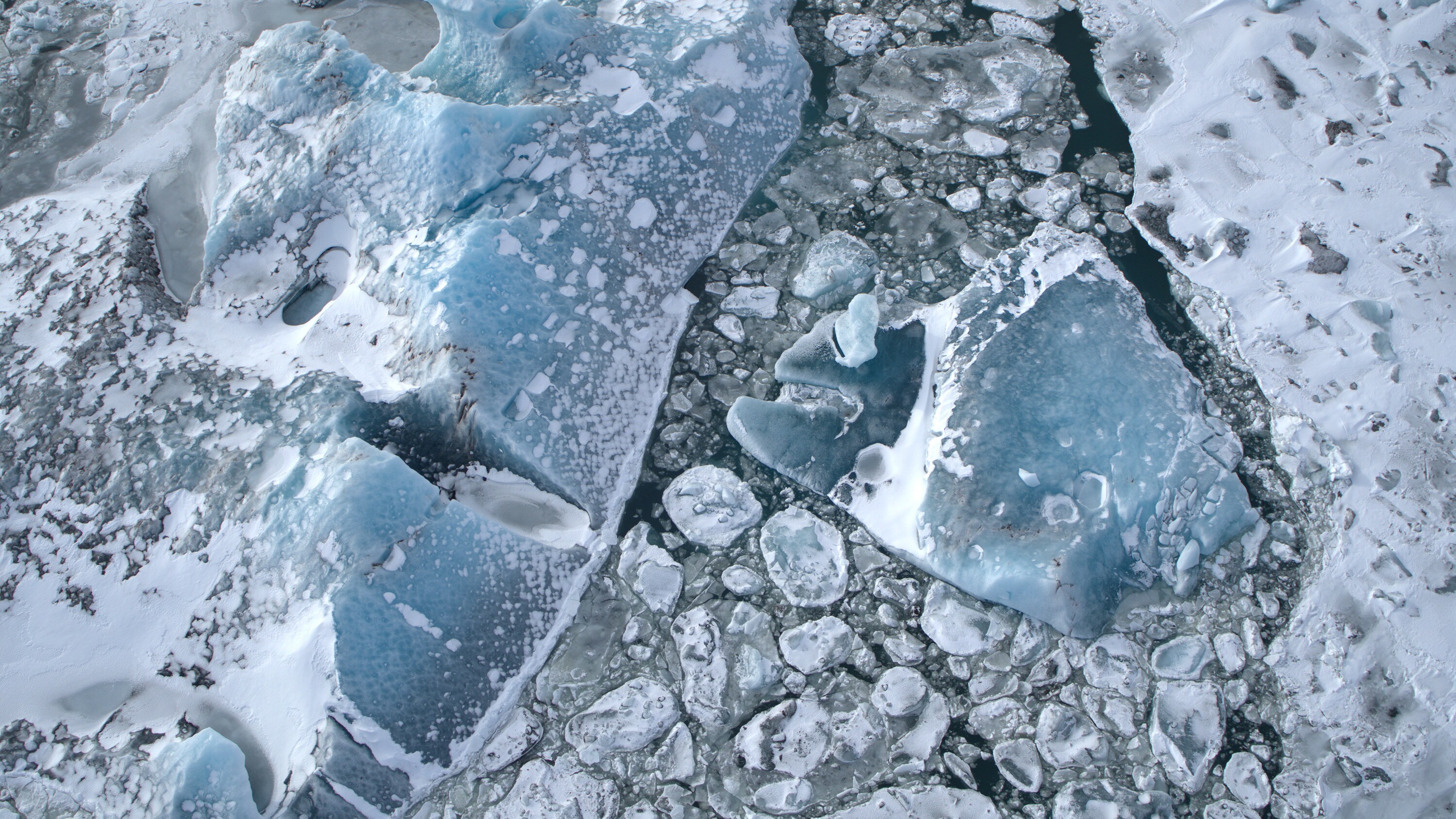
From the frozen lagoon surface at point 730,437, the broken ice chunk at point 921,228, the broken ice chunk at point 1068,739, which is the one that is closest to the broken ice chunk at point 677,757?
the frozen lagoon surface at point 730,437

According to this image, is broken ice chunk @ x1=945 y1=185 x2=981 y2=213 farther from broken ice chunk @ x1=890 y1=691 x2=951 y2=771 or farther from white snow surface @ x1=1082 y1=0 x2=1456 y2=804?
broken ice chunk @ x1=890 y1=691 x2=951 y2=771

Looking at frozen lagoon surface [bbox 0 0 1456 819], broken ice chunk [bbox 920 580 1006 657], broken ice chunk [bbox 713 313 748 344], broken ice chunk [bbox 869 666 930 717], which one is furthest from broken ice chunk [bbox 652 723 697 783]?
broken ice chunk [bbox 713 313 748 344]

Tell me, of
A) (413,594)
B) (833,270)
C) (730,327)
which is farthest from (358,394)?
(833,270)

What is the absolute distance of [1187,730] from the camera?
4.54 ft

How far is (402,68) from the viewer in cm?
224

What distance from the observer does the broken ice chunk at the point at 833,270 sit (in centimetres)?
183

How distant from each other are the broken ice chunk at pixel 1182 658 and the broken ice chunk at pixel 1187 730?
16mm

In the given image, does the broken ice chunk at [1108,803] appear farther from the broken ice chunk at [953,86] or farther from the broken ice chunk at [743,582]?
the broken ice chunk at [953,86]

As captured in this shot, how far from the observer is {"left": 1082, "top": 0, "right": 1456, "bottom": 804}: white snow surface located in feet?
4.59

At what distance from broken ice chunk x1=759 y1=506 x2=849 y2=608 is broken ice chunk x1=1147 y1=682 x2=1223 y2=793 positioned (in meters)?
0.55

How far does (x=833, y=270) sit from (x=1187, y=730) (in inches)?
42.3

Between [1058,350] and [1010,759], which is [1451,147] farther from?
[1010,759]

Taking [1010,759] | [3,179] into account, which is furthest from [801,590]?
[3,179]

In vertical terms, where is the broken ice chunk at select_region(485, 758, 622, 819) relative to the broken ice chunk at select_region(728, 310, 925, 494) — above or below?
below
